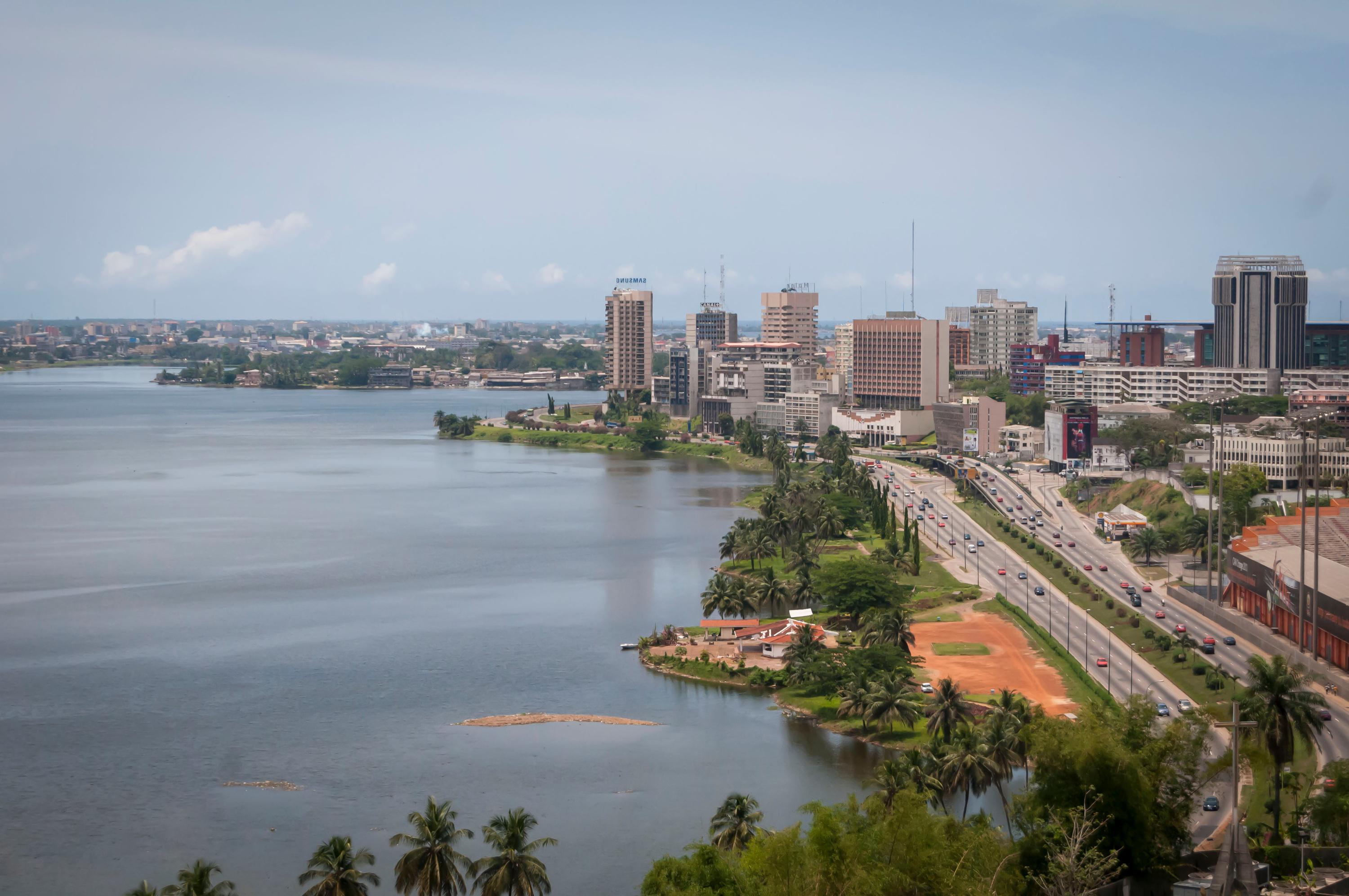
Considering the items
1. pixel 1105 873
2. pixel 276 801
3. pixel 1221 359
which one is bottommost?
pixel 276 801

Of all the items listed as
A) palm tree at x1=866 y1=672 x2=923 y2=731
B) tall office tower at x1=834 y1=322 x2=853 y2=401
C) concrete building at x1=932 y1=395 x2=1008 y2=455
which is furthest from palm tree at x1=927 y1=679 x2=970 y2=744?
tall office tower at x1=834 y1=322 x2=853 y2=401

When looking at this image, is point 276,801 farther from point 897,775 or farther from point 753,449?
point 753,449

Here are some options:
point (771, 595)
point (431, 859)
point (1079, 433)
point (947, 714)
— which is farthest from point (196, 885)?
point (1079, 433)

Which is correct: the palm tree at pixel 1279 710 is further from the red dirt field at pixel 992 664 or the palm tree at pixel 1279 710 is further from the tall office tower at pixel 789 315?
the tall office tower at pixel 789 315

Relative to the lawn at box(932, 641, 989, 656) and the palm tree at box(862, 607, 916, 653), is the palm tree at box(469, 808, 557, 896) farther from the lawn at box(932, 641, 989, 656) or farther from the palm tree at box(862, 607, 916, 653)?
the lawn at box(932, 641, 989, 656)

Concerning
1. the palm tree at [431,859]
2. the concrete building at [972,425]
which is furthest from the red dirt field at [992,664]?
the concrete building at [972,425]

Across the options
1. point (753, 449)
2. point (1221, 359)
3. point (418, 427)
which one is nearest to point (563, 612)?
point (753, 449)
